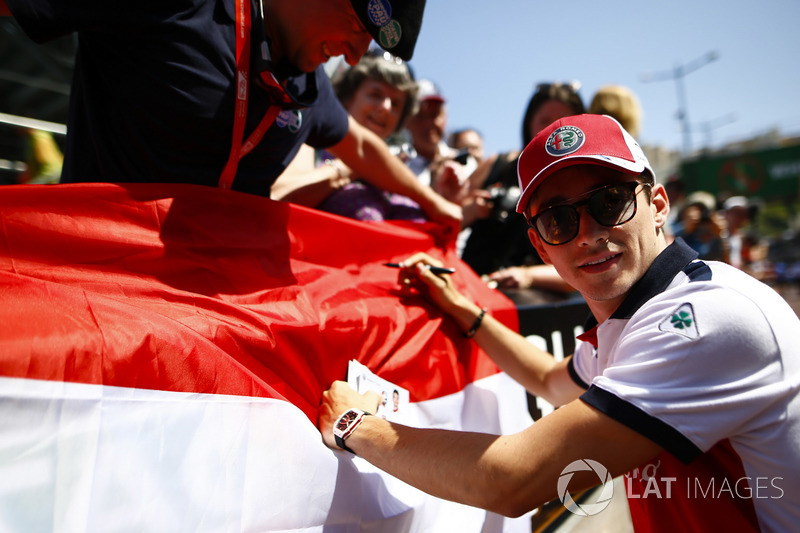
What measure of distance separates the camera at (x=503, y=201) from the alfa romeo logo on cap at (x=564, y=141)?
1.25 m

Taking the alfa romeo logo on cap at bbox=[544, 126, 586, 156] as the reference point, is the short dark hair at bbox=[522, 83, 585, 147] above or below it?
below

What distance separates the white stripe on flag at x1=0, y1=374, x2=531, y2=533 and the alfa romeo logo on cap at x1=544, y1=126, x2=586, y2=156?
→ 36.5 inches

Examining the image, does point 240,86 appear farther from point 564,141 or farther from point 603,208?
point 603,208

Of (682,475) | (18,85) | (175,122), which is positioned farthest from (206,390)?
(18,85)

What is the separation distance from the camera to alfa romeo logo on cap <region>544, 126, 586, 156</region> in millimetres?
1327

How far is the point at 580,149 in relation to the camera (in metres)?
1.31

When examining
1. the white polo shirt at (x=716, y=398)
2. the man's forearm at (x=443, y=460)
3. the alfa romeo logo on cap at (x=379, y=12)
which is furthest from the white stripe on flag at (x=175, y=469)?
the alfa romeo logo on cap at (x=379, y=12)

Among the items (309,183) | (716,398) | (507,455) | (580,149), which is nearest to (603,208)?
(580,149)

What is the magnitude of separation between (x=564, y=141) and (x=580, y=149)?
5 centimetres

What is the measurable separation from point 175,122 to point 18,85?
216 inches

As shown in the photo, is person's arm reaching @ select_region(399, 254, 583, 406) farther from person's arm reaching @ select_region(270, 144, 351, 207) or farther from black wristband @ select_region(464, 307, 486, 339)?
person's arm reaching @ select_region(270, 144, 351, 207)

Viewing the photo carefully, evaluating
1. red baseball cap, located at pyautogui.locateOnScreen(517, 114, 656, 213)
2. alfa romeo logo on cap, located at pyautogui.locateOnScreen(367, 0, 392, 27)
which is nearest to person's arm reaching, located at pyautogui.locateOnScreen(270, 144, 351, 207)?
alfa romeo logo on cap, located at pyautogui.locateOnScreen(367, 0, 392, 27)

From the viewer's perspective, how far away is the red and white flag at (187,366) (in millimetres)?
830

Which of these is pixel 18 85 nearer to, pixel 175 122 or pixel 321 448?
pixel 175 122
